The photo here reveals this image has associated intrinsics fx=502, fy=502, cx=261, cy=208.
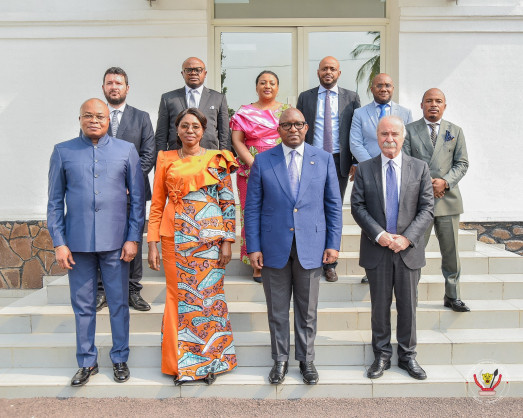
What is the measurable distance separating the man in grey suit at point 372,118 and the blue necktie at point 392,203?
2.64ft

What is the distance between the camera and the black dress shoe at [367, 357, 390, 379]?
3777 millimetres

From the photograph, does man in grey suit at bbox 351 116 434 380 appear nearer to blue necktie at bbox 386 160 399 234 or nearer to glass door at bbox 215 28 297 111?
blue necktie at bbox 386 160 399 234

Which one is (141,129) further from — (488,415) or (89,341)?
(488,415)

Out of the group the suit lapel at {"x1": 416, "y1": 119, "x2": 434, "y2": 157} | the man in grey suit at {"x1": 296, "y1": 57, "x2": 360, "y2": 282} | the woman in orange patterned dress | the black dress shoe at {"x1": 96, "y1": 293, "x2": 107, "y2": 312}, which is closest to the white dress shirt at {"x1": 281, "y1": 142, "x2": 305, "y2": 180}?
the woman in orange patterned dress

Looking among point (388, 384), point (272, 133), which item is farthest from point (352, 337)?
point (272, 133)

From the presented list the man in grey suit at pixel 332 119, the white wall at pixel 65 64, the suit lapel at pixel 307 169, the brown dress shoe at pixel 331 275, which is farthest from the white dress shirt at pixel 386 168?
the white wall at pixel 65 64

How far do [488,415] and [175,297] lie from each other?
7.74 feet

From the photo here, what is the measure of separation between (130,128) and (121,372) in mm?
2055

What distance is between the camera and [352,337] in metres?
4.21

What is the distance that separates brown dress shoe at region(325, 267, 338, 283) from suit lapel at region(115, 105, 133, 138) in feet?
7.51

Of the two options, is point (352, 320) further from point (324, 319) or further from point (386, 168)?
point (386, 168)

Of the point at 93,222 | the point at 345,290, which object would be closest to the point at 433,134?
the point at 345,290

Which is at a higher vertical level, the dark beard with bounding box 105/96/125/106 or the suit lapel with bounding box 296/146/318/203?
the dark beard with bounding box 105/96/125/106

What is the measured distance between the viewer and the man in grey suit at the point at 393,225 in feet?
12.1
